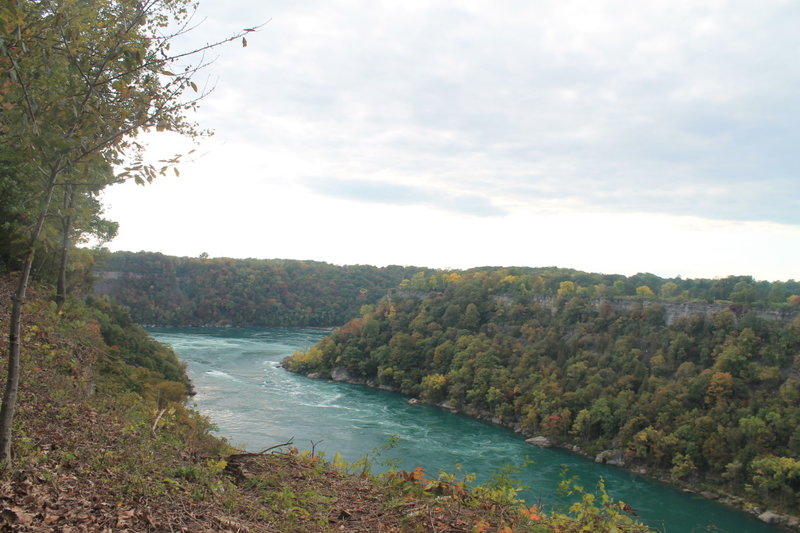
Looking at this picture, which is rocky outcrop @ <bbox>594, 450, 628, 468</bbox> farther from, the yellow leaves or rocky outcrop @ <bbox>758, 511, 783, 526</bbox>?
the yellow leaves

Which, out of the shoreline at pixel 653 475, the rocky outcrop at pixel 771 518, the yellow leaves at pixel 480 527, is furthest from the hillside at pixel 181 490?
the shoreline at pixel 653 475

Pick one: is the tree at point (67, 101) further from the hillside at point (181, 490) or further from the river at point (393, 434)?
the river at point (393, 434)

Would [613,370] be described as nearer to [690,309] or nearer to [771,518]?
[690,309]

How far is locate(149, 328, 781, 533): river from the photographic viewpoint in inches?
1060

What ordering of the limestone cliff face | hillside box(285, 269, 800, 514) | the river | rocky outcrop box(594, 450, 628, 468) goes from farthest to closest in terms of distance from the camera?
the limestone cliff face, rocky outcrop box(594, 450, 628, 468), hillside box(285, 269, 800, 514), the river

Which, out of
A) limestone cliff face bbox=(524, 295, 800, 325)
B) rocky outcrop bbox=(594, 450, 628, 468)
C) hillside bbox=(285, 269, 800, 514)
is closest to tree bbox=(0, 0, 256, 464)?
hillside bbox=(285, 269, 800, 514)

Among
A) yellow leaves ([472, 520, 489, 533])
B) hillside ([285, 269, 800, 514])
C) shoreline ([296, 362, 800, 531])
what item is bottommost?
shoreline ([296, 362, 800, 531])

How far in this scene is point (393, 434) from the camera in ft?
61.1

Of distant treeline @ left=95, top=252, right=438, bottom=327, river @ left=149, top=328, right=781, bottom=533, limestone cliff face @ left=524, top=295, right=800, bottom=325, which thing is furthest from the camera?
distant treeline @ left=95, top=252, right=438, bottom=327

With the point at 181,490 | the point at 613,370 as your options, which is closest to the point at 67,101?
the point at 181,490

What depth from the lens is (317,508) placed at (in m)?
6.28

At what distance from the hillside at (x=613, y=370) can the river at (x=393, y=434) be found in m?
2.47

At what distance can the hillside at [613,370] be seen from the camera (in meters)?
32.7

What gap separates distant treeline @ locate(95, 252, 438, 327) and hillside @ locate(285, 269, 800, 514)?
39102mm
